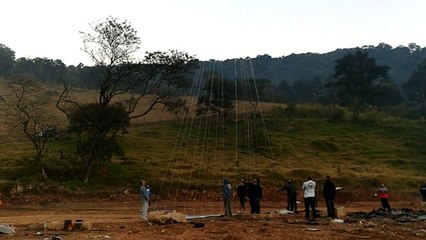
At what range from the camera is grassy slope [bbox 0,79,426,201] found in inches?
1513

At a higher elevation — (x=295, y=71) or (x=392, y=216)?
(x=295, y=71)

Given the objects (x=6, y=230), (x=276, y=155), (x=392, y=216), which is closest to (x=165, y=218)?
(x=6, y=230)

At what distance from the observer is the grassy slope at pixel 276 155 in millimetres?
38438

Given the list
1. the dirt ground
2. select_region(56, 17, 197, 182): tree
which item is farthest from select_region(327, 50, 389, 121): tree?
the dirt ground

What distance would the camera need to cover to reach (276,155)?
49156 millimetres

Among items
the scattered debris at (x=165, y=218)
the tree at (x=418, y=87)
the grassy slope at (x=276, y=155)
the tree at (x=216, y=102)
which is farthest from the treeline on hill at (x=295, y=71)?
the scattered debris at (x=165, y=218)

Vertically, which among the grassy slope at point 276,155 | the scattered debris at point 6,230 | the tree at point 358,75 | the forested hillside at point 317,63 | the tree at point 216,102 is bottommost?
the grassy slope at point 276,155

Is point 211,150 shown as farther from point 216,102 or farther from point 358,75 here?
point 358,75

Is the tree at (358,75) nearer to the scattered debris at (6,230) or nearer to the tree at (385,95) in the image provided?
the tree at (385,95)

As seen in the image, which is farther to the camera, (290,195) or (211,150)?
(211,150)

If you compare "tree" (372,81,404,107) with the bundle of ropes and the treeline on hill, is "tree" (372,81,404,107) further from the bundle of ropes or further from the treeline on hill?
the bundle of ropes

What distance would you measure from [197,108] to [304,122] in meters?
14.8

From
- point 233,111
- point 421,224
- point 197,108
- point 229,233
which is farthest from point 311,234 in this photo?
point 233,111

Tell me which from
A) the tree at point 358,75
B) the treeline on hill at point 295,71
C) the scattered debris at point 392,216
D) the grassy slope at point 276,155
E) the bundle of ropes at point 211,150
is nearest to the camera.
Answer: the scattered debris at point 392,216
